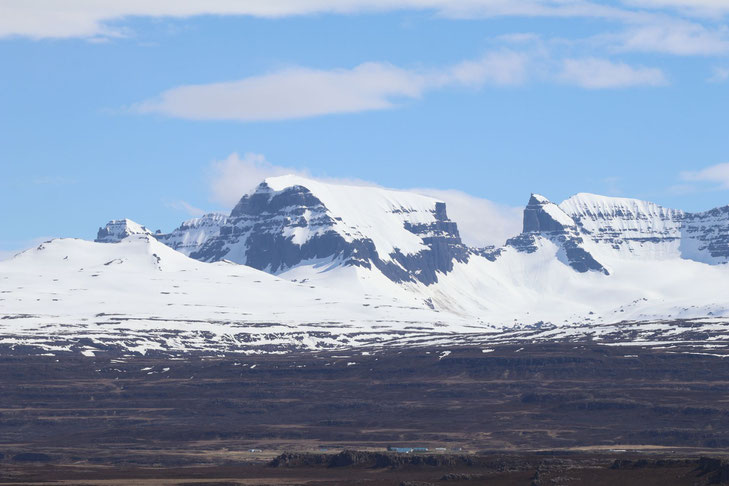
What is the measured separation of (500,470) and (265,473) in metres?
30.6

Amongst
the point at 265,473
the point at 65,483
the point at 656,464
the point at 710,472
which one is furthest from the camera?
the point at 265,473

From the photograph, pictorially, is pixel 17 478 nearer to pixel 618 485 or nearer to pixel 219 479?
pixel 219 479

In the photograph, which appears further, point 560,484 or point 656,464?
point 656,464

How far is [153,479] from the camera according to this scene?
6909 inches

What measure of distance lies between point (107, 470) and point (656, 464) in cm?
7583

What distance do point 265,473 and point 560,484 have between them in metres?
50.3

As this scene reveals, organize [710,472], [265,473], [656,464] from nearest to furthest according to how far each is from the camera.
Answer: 1. [710,472]
2. [656,464]
3. [265,473]

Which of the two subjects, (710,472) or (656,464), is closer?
(710,472)

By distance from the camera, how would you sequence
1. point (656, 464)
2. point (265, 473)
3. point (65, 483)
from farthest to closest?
point (265, 473) → point (65, 483) → point (656, 464)

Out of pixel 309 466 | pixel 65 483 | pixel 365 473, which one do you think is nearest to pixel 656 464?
pixel 365 473

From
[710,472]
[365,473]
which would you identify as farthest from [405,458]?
[710,472]

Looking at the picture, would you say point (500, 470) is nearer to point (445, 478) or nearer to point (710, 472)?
point (445, 478)

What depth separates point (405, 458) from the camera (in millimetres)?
184750

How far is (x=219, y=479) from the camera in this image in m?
176
